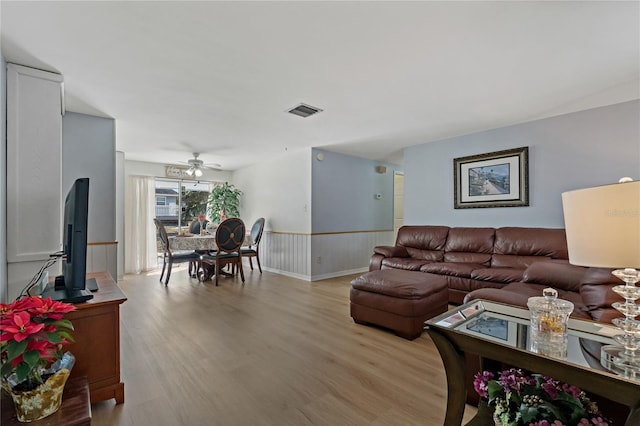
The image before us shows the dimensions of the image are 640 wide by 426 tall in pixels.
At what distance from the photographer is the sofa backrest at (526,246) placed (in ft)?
10.6

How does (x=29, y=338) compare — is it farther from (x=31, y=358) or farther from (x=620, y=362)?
(x=620, y=362)

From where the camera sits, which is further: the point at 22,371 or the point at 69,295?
the point at 69,295

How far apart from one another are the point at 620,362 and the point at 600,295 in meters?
0.93

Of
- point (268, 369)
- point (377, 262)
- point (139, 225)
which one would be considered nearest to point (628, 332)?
point (268, 369)

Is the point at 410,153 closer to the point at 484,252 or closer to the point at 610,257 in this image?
the point at 484,252

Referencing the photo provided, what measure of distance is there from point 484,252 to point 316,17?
11.3 feet

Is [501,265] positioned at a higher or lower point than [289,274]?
higher

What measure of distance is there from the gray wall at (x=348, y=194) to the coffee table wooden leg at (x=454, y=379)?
3.76 metres

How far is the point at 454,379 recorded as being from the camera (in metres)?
1.31

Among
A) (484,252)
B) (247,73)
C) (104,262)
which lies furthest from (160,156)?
(484,252)

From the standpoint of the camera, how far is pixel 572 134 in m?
3.34

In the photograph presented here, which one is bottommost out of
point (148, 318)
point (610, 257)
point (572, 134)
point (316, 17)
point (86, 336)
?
point (148, 318)

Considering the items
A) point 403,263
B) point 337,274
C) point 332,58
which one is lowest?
point 337,274

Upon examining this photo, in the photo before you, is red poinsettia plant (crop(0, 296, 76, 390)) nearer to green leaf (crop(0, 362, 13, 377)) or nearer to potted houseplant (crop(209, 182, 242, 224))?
green leaf (crop(0, 362, 13, 377))
